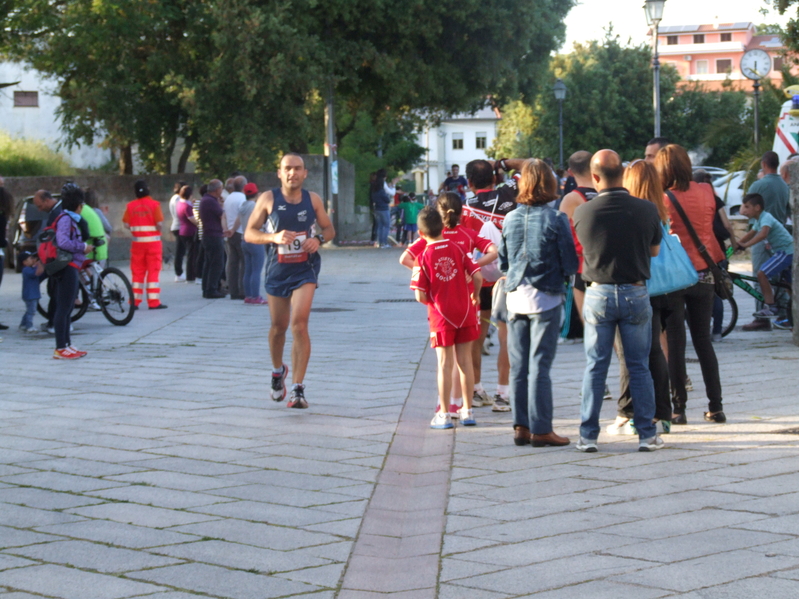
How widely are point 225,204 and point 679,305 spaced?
1077 cm

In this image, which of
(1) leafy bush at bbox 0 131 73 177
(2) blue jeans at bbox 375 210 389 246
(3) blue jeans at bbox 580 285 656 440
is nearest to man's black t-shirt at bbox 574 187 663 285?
(3) blue jeans at bbox 580 285 656 440

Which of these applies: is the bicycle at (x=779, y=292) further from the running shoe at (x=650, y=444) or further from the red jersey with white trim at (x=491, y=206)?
the running shoe at (x=650, y=444)

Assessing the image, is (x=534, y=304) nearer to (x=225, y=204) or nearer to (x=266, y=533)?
(x=266, y=533)

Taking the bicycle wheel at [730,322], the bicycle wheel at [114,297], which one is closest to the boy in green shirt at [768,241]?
the bicycle wheel at [730,322]

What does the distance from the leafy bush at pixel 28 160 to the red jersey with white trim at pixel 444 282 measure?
21.7 m

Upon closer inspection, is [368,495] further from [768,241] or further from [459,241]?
[768,241]

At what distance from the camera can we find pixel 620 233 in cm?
608

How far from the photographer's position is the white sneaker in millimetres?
Result: 6797

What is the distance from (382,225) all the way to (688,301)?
854 inches

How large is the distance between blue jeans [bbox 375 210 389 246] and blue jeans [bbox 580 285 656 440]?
72.7 ft

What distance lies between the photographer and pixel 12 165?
27.0 meters

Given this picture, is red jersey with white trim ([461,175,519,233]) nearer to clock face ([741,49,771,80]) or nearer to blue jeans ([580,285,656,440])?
blue jeans ([580,285,656,440])

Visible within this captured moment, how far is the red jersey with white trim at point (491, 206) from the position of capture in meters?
7.90

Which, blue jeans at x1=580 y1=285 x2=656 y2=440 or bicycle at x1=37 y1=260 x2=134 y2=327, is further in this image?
bicycle at x1=37 y1=260 x2=134 y2=327
